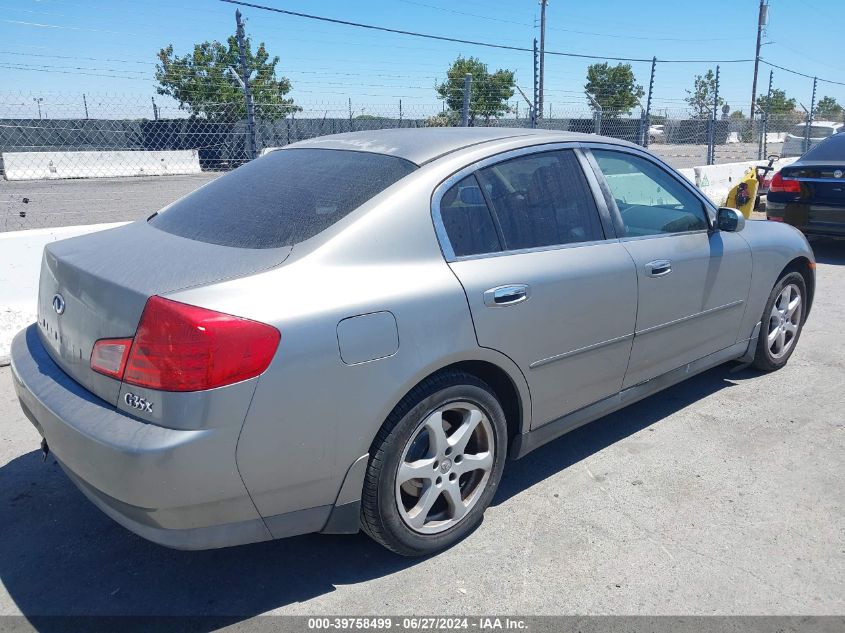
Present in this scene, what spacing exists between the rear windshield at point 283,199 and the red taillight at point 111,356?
1.83 feet

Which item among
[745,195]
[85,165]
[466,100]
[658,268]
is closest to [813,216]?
[745,195]

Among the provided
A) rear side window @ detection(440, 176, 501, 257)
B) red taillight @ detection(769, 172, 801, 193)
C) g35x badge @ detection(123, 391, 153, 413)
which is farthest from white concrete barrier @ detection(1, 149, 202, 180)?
g35x badge @ detection(123, 391, 153, 413)

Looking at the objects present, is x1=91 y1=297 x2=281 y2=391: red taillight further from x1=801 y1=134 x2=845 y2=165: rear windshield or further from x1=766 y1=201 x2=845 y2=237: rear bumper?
x1=801 y1=134 x2=845 y2=165: rear windshield

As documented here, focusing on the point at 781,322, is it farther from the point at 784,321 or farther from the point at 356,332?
the point at 356,332

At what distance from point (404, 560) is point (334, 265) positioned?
1261mm

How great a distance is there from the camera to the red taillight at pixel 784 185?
8578 mm

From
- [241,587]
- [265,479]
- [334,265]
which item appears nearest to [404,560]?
[241,587]

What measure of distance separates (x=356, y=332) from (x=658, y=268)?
6.07 ft

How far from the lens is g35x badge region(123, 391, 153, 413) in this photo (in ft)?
7.14

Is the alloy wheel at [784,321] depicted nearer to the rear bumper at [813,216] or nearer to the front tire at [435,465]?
the front tire at [435,465]

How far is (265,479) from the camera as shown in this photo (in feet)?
7.43

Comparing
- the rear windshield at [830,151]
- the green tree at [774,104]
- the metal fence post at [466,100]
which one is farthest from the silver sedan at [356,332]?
the green tree at [774,104]

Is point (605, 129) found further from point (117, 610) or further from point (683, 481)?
point (117, 610)

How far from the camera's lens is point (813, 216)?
8438 millimetres
